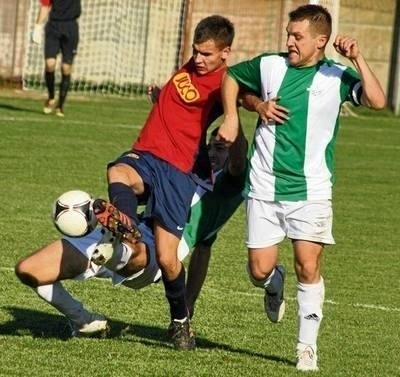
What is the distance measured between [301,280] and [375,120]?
19.6 m

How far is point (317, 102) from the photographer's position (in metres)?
7.78

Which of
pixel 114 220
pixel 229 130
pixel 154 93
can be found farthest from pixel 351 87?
pixel 114 220

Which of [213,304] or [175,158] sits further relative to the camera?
[213,304]

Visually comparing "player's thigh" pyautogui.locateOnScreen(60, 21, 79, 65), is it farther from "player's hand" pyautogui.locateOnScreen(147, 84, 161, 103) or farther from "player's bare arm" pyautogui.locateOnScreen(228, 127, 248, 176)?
"player's bare arm" pyautogui.locateOnScreen(228, 127, 248, 176)

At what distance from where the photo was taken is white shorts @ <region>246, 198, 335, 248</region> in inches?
305

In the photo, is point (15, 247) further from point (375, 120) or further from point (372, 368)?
point (375, 120)

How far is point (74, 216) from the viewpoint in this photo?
7547 millimetres

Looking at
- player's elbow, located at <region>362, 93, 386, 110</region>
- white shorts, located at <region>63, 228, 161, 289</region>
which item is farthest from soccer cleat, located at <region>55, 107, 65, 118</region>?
player's elbow, located at <region>362, 93, 386, 110</region>

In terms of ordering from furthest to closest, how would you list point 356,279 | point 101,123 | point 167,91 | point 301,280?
1. point 101,123
2. point 356,279
3. point 167,91
4. point 301,280

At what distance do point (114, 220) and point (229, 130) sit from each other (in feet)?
2.54

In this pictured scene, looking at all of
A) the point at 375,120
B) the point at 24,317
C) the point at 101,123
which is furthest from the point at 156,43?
the point at 24,317

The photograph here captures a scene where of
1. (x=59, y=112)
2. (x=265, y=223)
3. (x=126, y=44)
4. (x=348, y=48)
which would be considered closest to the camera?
(x=348, y=48)

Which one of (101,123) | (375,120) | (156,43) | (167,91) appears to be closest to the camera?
(167,91)

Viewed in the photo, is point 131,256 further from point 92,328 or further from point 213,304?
point 213,304
